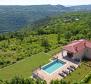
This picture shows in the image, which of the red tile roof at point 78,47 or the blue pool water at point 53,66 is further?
the red tile roof at point 78,47

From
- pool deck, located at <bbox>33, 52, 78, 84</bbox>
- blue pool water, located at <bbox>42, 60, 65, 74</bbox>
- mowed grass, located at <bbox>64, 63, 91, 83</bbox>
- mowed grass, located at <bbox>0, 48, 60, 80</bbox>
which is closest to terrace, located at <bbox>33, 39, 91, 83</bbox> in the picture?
pool deck, located at <bbox>33, 52, 78, 84</bbox>

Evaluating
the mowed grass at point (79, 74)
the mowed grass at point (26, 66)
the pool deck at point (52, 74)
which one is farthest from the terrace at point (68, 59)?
the mowed grass at point (26, 66)

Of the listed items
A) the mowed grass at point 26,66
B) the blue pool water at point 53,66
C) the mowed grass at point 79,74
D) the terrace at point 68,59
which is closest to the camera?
the mowed grass at point 79,74

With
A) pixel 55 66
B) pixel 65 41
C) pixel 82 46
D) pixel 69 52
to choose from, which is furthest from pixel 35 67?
pixel 65 41

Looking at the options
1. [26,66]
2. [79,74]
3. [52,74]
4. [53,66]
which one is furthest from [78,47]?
[26,66]

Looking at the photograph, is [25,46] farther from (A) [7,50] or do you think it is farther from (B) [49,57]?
(B) [49,57]

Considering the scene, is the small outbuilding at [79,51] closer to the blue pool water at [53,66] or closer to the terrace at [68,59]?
the terrace at [68,59]

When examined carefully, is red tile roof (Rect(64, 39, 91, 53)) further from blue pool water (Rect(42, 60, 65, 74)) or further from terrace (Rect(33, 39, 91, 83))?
blue pool water (Rect(42, 60, 65, 74))

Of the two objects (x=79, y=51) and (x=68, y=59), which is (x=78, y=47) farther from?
(x=68, y=59)
